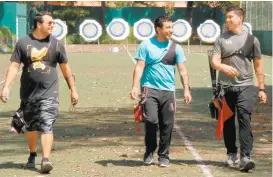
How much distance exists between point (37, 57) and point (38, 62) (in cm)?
7

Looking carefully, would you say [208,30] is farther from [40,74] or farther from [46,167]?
[46,167]

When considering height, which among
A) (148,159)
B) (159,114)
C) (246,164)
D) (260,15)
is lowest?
(260,15)

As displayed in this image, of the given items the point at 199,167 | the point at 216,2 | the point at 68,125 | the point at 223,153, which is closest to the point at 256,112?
the point at 68,125

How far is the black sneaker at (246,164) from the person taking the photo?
10.5 m

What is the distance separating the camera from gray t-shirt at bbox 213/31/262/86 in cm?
1087

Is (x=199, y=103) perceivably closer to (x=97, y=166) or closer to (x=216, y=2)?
(x=97, y=166)

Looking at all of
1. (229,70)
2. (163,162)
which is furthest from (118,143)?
(229,70)

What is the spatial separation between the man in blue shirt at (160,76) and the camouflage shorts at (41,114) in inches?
41.0

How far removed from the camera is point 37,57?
35.2 ft

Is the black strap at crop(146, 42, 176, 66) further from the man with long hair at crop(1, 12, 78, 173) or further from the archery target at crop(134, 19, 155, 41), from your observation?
the archery target at crop(134, 19, 155, 41)

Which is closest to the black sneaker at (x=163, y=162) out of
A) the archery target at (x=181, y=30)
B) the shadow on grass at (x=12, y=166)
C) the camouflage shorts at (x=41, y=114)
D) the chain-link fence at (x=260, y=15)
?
the camouflage shorts at (x=41, y=114)

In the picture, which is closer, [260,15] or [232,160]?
[232,160]

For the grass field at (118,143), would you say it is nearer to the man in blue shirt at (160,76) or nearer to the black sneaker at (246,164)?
the black sneaker at (246,164)

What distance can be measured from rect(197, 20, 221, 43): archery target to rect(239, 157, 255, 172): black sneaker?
53.6 metres
